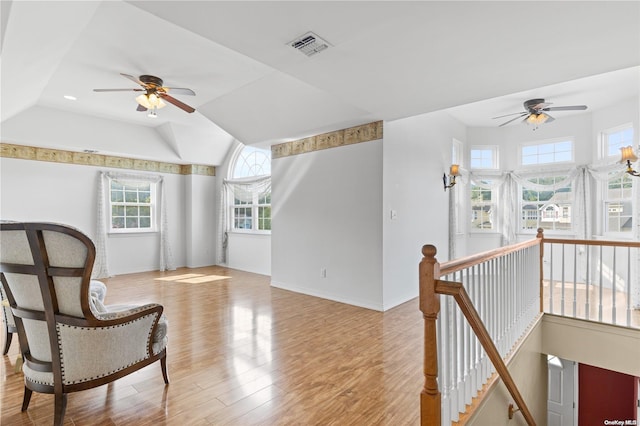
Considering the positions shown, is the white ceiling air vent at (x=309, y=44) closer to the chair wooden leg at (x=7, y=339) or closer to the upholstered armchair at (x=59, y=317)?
the upholstered armchair at (x=59, y=317)

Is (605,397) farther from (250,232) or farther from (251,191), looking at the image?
(251,191)

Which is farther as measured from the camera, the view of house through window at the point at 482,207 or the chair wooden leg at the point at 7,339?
the view of house through window at the point at 482,207

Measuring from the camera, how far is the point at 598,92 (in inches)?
187

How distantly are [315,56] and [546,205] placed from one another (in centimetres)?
600

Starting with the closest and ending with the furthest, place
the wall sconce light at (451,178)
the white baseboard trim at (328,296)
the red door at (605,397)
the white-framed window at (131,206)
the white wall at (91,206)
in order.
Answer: the white baseboard trim at (328,296) < the red door at (605,397) < the wall sconce light at (451,178) < the white wall at (91,206) < the white-framed window at (131,206)

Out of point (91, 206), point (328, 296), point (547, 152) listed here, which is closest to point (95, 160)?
point (91, 206)

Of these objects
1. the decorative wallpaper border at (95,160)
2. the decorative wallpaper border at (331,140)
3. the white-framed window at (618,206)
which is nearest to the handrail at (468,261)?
the decorative wallpaper border at (331,140)

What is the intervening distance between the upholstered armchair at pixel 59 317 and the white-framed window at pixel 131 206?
18.7ft

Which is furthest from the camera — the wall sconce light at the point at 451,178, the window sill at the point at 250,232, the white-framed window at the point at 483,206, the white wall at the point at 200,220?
the white wall at the point at 200,220

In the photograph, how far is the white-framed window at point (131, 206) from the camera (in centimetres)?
708

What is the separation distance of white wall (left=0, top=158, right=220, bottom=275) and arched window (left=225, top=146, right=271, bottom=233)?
0.82 m

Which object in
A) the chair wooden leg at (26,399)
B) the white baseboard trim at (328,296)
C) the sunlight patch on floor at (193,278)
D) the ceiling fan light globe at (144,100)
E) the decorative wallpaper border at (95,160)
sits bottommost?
the sunlight patch on floor at (193,278)

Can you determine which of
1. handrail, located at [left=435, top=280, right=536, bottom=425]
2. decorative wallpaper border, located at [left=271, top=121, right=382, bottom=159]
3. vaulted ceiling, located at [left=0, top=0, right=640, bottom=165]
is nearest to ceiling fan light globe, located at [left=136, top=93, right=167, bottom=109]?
vaulted ceiling, located at [left=0, top=0, right=640, bottom=165]

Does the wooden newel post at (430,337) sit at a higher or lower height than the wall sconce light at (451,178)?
lower
